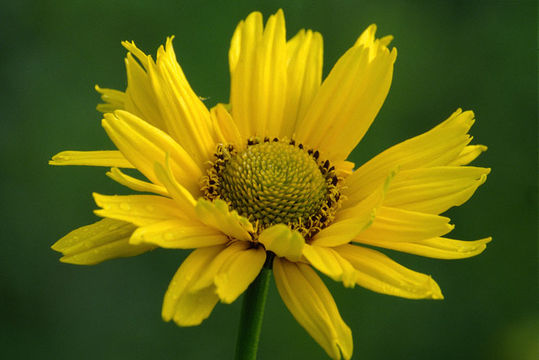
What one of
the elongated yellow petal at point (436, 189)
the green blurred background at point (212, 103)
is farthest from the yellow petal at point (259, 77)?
the green blurred background at point (212, 103)

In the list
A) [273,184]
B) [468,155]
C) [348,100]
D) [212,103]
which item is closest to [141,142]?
[273,184]

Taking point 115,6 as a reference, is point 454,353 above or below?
below

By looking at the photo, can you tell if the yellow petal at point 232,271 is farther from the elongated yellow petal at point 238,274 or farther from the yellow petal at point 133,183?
the yellow petal at point 133,183

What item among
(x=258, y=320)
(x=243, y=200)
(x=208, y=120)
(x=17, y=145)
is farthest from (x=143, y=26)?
(x=258, y=320)

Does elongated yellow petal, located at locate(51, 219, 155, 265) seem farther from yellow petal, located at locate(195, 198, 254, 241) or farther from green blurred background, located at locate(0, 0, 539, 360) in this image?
green blurred background, located at locate(0, 0, 539, 360)

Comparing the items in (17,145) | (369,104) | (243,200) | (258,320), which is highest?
(17,145)

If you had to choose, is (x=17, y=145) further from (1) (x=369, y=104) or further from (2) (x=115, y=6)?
(1) (x=369, y=104)

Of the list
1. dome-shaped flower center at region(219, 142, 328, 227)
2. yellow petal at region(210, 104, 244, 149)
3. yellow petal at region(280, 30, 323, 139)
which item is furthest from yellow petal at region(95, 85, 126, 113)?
yellow petal at region(280, 30, 323, 139)
